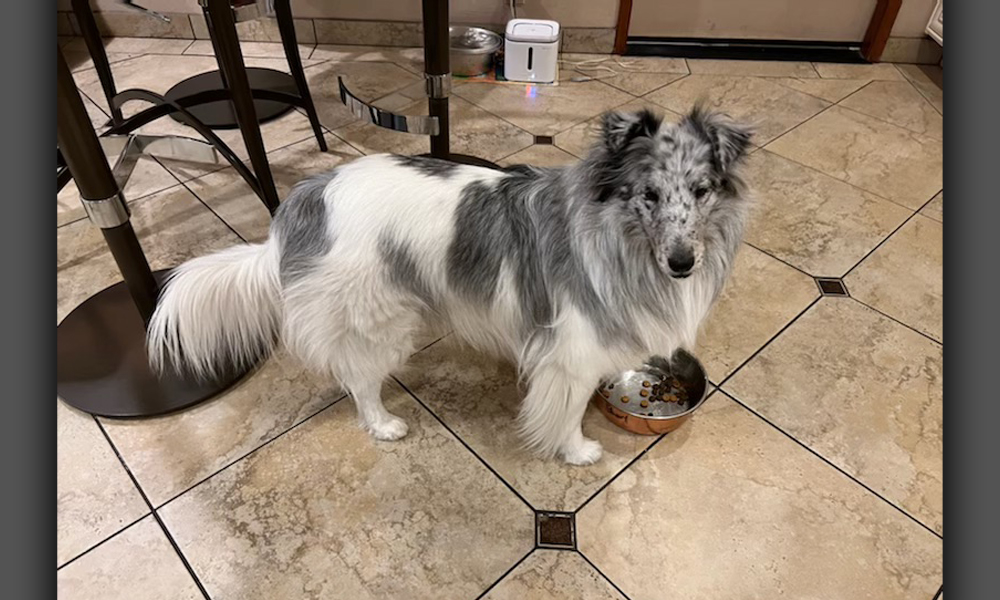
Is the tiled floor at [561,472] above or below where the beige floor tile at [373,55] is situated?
below

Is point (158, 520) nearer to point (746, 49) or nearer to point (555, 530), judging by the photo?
point (555, 530)

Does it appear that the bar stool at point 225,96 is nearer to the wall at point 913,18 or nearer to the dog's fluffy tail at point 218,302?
the dog's fluffy tail at point 218,302

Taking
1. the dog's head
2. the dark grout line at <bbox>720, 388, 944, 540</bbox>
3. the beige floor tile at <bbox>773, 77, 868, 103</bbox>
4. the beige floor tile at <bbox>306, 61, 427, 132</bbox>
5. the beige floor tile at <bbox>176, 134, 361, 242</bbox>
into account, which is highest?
the dog's head

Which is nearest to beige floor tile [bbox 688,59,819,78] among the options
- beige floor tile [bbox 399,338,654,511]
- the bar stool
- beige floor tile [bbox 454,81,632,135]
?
beige floor tile [bbox 454,81,632,135]

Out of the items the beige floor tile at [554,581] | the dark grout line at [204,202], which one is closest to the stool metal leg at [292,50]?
the dark grout line at [204,202]

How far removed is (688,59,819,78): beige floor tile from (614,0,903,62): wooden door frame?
37cm

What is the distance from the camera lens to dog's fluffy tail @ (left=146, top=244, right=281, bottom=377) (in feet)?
4.64

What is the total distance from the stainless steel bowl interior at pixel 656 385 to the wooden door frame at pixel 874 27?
242cm

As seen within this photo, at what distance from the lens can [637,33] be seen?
142 inches

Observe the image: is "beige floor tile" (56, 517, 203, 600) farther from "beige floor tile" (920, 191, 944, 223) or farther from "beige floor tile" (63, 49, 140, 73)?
"beige floor tile" (63, 49, 140, 73)

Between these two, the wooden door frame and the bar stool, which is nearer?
the bar stool

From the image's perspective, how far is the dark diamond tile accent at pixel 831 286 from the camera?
207 centimetres

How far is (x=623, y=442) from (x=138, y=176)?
2.26 m

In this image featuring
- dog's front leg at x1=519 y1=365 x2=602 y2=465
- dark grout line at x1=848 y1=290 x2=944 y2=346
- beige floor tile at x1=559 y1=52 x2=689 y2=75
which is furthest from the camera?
beige floor tile at x1=559 y1=52 x2=689 y2=75
